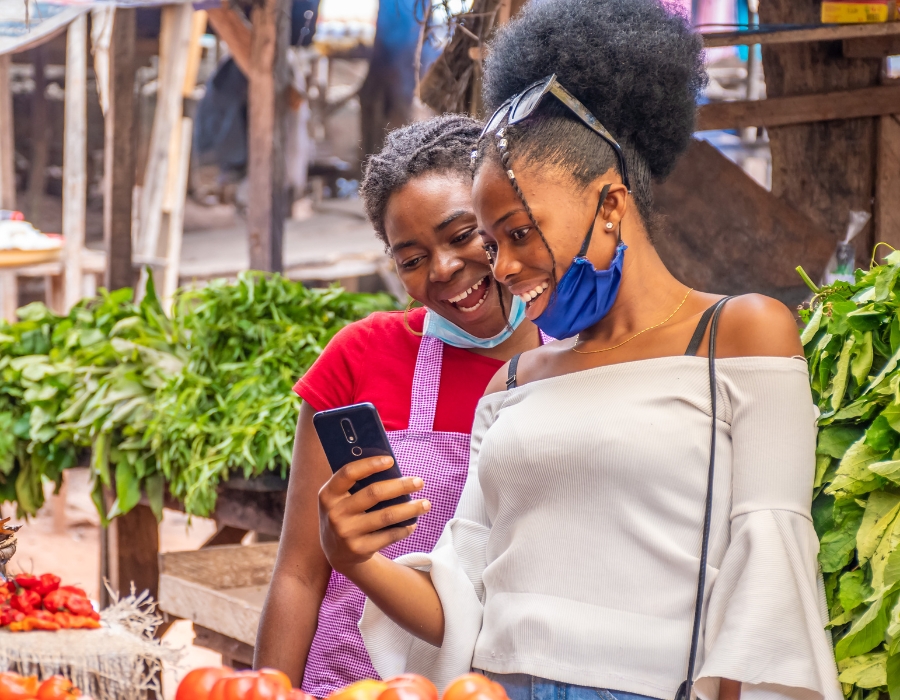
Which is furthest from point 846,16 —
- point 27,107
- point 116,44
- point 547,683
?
point 27,107

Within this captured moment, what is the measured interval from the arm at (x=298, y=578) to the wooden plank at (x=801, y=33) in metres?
1.80

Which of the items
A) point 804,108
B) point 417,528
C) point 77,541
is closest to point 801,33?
point 804,108

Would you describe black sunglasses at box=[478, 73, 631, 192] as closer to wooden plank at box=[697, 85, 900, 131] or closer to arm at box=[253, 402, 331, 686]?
arm at box=[253, 402, 331, 686]

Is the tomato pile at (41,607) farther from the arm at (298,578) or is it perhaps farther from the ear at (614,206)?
the ear at (614,206)

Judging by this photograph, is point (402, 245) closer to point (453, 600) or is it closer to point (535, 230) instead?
point (535, 230)

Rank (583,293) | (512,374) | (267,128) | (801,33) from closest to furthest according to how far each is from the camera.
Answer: (583,293), (512,374), (801,33), (267,128)

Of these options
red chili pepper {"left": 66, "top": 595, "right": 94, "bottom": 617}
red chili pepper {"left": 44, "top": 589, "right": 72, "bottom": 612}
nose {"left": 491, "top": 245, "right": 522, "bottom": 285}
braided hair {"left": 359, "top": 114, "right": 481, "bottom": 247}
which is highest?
braided hair {"left": 359, "top": 114, "right": 481, "bottom": 247}

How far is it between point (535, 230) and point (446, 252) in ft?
1.61

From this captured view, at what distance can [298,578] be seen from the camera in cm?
222

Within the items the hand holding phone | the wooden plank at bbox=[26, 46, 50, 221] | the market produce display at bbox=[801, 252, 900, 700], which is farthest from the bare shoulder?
the wooden plank at bbox=[26, 46, 50, 221]

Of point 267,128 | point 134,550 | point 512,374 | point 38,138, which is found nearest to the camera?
point 512,374

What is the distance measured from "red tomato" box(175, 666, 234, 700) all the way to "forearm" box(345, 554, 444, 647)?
0.45 m

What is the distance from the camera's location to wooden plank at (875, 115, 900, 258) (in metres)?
3.61

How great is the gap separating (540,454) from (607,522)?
16 cm
